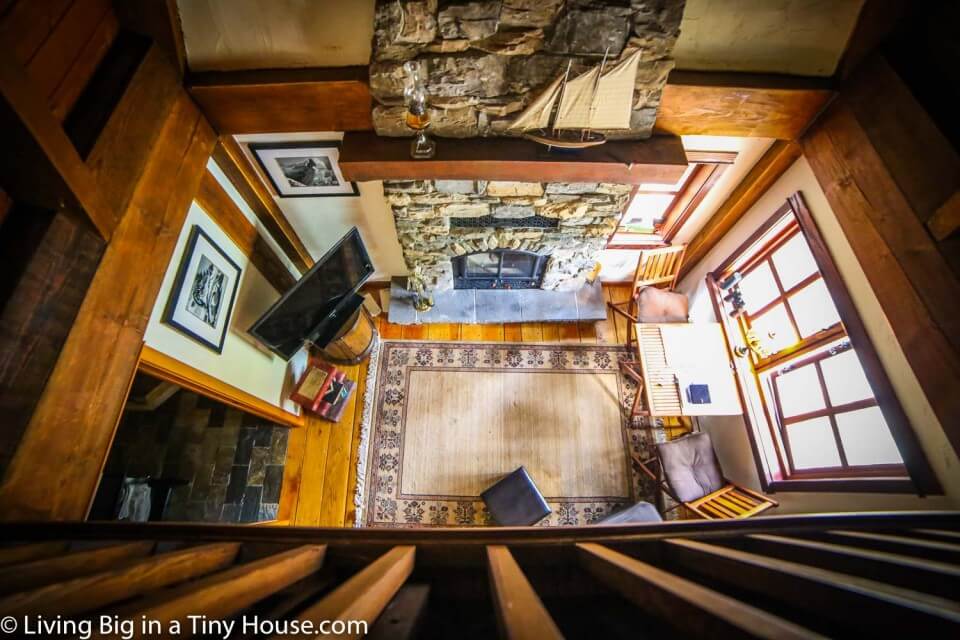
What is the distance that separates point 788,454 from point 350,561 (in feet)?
8.96

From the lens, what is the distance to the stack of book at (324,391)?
2730 mm

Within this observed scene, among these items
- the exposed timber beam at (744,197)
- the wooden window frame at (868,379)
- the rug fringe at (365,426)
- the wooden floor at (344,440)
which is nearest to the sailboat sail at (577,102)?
the exposed timber beam at (744,197)

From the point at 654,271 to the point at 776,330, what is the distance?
38.9 inches

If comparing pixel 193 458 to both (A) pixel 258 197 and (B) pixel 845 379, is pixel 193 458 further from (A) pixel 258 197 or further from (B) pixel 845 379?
(B) pixel 845 379

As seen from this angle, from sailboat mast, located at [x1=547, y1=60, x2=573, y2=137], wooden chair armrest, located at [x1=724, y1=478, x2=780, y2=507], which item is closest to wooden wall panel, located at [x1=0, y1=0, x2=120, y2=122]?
sailboat mast, located at [x1=547, y1=60, x2=573, y2=137]

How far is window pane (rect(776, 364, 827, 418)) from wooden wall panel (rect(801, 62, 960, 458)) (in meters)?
0.86

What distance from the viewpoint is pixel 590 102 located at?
1.58 metres

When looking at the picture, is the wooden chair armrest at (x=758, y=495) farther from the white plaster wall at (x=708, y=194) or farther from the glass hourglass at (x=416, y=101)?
the glass hourglass at (x=416, y=101)

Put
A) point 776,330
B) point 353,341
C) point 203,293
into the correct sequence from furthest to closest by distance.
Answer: point 353,341 → point 776,330 → point 203,293

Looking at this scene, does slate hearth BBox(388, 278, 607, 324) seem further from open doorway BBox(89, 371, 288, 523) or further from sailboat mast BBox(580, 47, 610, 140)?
sailboat mast BBox(580, 47, 610, 140)

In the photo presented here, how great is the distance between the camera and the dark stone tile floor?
2535 millimetres

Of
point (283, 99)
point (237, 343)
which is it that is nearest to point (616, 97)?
point (283, 99)

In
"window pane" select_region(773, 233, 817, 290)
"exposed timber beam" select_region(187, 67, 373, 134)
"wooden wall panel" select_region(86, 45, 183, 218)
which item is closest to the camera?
"wooden wall panel" select_region(86, 45, 183, 218)

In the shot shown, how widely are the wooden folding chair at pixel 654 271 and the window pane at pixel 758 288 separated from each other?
19.8 inches
